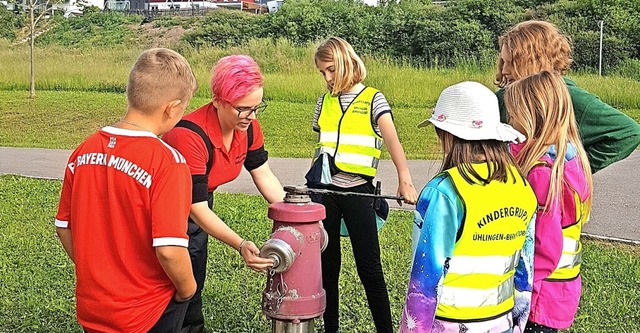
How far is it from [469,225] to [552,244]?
0.51 m

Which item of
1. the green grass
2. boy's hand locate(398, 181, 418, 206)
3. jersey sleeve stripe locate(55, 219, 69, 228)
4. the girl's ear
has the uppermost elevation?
the girl's ear

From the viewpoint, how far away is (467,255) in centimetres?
252

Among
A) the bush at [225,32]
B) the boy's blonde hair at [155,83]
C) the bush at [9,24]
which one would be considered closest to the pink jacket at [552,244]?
the boy's blonde hair at [155,83]

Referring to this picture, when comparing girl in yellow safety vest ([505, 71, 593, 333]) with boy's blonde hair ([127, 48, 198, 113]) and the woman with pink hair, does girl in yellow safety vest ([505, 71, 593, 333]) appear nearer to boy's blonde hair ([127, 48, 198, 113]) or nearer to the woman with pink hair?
the woman with pink hair

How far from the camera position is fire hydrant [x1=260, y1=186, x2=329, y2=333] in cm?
251

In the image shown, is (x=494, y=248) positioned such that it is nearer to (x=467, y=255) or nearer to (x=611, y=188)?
(x=467, y=255)

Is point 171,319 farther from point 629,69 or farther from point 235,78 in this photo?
point 629,69

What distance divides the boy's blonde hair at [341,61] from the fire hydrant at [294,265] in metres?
1.69

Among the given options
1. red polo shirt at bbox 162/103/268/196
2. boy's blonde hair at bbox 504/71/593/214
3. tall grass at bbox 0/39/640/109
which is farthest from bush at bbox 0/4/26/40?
boy's blonde hair at bbox 504/71/593/214

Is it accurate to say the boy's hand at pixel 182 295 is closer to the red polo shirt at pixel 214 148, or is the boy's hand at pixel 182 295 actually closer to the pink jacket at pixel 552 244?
the red polo shirt at pixel 214 148

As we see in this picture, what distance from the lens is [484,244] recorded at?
253 cm

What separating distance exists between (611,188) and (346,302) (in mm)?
5641

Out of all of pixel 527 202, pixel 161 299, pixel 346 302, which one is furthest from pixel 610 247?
pixel 161 299

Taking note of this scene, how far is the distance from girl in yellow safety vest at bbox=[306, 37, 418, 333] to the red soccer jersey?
1724mm
